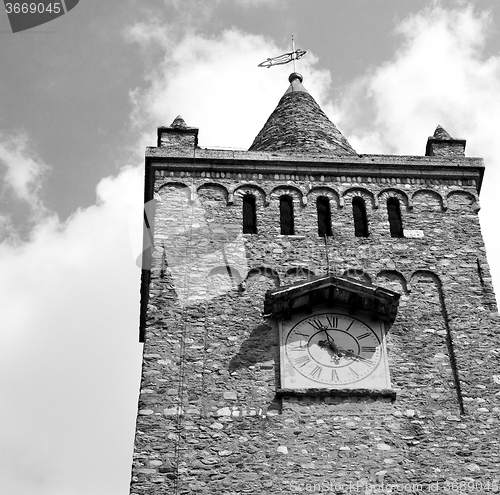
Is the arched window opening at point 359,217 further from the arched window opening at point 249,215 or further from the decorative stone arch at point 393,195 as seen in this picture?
the arched window opening at point 249,215

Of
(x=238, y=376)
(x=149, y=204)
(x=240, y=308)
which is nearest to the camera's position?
(x=238, y=376)

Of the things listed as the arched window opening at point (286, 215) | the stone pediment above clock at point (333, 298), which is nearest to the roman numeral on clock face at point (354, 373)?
the stone pediment above clock at point (333, 298)

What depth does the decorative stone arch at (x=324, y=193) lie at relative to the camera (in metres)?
18.1

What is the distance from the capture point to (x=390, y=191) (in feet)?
60.3

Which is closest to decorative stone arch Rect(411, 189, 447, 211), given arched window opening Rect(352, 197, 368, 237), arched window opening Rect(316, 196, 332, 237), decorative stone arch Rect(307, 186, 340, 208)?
arched window opening Rect(352, 197, 368, 237)

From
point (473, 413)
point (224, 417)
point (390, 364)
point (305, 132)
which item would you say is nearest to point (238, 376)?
point (224, 417)

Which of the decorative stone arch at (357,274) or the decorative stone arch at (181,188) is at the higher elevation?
the decorative stone arch at (181,188)

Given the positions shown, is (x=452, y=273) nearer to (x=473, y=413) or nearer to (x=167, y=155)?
(x=473, y=413)

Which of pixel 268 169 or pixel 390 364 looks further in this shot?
pixel 268 169

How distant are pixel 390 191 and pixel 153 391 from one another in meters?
6.42

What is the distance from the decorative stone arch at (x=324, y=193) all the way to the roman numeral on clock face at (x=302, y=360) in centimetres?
377

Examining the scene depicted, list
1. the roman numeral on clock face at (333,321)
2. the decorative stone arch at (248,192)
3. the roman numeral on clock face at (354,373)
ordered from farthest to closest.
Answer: the decorative stone arch at (248,192), the roman numeral on clock face at (333,321), the roman numeral on clock face at (354,373)

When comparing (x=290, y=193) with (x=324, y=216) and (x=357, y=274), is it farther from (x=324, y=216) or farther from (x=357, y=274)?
(x=357, y=274)

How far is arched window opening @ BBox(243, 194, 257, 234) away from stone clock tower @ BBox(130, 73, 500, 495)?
0.04 metres
